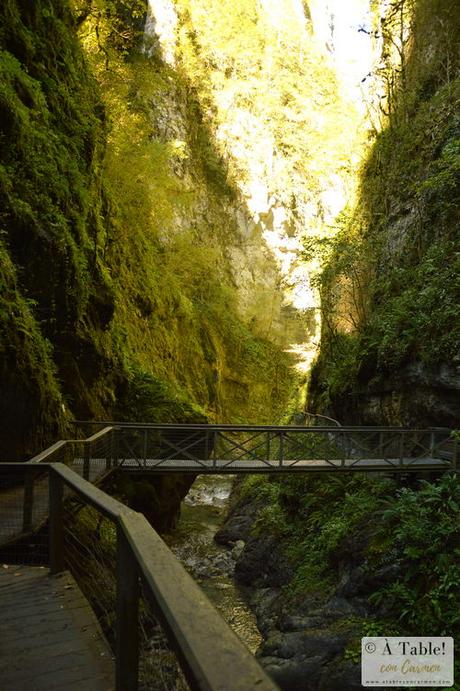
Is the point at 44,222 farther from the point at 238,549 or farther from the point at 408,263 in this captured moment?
the point at 408,263

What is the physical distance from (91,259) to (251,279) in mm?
21064

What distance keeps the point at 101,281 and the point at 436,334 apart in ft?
27.9

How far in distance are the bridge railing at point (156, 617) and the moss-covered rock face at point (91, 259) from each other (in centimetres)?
489

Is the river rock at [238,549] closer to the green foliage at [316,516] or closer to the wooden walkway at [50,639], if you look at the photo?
the green foliage at [316,516]

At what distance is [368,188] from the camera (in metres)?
21.3

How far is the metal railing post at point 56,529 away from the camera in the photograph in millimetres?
3604

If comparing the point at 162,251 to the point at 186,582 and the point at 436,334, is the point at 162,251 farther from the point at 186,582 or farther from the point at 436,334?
the point at 186,582

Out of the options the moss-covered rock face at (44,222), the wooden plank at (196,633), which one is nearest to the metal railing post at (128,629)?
→ the wooden plank at (196,633)

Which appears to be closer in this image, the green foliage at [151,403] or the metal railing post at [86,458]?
the metal railing post at [86,458]

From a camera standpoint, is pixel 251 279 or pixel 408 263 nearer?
pixel 408 263

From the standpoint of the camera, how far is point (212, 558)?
13688 mm

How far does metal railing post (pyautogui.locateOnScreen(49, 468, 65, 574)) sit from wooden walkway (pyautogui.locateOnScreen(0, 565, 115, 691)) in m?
0.10

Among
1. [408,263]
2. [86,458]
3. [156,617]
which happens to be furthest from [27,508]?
[408,263]

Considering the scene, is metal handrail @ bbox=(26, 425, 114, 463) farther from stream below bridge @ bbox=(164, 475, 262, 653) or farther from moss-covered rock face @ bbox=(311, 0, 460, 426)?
moss-covered rock face @ bbox=(311, 0, 460, 426)
